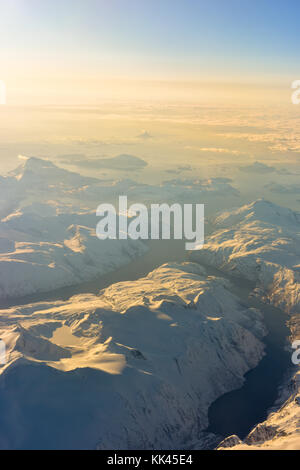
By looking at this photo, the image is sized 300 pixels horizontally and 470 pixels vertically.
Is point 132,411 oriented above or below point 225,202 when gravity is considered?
below

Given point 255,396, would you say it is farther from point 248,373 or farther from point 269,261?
point 269,261

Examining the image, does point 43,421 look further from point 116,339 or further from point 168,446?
point 116,339

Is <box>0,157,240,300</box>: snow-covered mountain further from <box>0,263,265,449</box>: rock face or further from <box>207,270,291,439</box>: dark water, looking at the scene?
<box>207,270,291,439</box>: dark water

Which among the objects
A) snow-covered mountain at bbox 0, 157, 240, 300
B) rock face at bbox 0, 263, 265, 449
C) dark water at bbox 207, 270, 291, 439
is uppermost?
snow-covered mountain at bbox 0, 157, 240, 300

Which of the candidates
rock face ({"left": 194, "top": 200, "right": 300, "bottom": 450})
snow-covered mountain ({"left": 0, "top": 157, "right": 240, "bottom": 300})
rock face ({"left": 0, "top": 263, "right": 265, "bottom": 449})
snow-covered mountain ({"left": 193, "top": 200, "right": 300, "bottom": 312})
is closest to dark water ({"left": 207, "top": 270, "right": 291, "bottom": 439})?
rock face ({"left": 0, "top": 263, "right": 265, "bottom": 449})

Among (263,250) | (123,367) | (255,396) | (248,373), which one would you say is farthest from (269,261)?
(123,367)

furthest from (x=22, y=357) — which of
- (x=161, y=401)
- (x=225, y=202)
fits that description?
(x=225, y=202)
